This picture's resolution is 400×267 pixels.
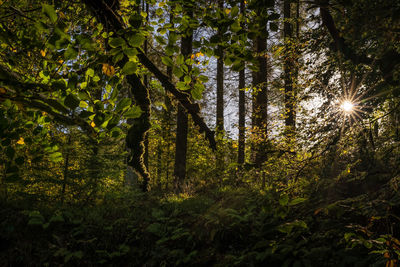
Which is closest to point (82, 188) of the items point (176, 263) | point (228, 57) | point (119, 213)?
point (119, 213)

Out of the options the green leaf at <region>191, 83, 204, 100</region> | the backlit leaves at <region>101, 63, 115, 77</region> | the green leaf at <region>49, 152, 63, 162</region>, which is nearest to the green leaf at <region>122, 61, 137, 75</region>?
the backlit leaves at <region>101, 63, 115, 77</region>

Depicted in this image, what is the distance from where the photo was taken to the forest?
55.4 inches

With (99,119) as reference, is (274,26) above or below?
above

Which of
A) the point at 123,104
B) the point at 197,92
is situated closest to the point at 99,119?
the point at 123,104

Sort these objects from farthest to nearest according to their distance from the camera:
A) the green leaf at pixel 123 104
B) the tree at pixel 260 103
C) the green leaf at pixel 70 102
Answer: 1. the tree at pixel 260 103
2. the green leaf at pixel 123 104
3. the green leaf at pixel 70 102

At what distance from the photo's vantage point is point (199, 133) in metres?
3.96

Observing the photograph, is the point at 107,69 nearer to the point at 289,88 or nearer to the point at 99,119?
the point at 99,119

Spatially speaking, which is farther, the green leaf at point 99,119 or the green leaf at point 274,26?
the green leaf at point 274,26

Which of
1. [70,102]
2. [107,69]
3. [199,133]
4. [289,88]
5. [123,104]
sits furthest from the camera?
[289,88]

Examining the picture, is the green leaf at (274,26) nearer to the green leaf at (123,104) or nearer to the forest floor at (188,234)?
the green leaf at (123,104)

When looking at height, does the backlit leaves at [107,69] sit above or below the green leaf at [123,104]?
above

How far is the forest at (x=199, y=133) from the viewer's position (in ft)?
4.61

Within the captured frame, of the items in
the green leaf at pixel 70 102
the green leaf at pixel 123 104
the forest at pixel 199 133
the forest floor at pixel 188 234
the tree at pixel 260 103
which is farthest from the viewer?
the tree at pixel 260 103

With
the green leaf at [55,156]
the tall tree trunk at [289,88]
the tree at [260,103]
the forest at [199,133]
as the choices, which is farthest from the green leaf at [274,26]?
the tall tree trunk at [289,88]
